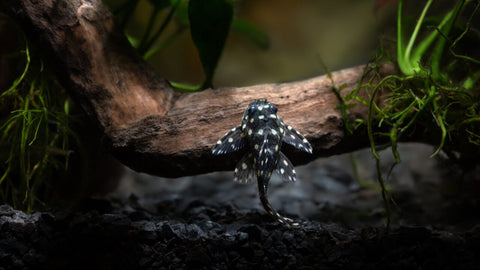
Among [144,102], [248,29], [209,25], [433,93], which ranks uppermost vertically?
[209,25]

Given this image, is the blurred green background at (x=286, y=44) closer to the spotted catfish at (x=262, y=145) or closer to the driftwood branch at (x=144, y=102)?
the driftwood branch at (x=144, y=102)

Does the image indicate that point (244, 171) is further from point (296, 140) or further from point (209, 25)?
point (209, 25)

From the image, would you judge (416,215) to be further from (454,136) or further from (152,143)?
(152,143)

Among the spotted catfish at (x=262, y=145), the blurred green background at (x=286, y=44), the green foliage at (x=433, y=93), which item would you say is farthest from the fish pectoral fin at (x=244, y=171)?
the blurred green background at (x=286, y=44)

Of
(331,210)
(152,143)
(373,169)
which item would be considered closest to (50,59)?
(152,143)

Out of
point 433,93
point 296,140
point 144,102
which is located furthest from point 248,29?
point 433,93

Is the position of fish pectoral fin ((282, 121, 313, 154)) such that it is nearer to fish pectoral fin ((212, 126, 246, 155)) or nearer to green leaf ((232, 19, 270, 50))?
fish pectoral fin ((212, 126, 246, 155))
